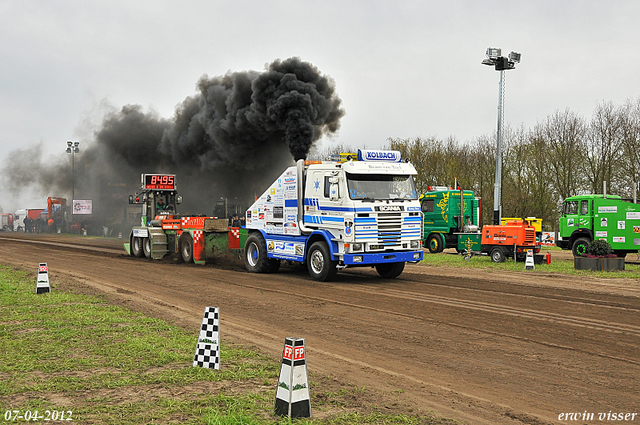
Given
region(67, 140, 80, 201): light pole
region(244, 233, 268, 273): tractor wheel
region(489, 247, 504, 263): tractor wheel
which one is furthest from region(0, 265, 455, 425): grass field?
region(67, 140, 80, 201): light pole

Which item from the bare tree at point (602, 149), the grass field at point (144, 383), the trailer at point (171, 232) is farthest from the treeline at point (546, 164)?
the grass field at point (144, 383)

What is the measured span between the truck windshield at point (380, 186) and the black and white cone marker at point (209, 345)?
7.93 m

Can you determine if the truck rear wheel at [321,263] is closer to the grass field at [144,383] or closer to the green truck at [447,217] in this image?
the grass field at [144,383]

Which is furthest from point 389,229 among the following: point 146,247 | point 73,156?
point 73,156

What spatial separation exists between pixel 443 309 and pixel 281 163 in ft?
96.6

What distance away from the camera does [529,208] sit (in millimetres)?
40406

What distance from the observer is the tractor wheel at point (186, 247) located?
2059 centimetres

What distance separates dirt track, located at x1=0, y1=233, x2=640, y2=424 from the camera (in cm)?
559

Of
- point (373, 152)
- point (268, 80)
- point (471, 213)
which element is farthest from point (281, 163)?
point (373, 152)

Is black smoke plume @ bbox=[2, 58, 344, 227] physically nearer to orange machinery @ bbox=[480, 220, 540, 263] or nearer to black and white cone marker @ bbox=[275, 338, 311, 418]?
orange machinery @ bbox=[480, 220, 540, 263]

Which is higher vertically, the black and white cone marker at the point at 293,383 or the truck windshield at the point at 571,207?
the truck windshield at the point at 571,207

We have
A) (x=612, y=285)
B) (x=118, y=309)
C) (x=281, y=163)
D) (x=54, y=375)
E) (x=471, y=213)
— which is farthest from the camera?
(x=281, y=163)

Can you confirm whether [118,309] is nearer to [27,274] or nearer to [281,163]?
[27,274]

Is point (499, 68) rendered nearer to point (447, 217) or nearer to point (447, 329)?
point (447, 217)
